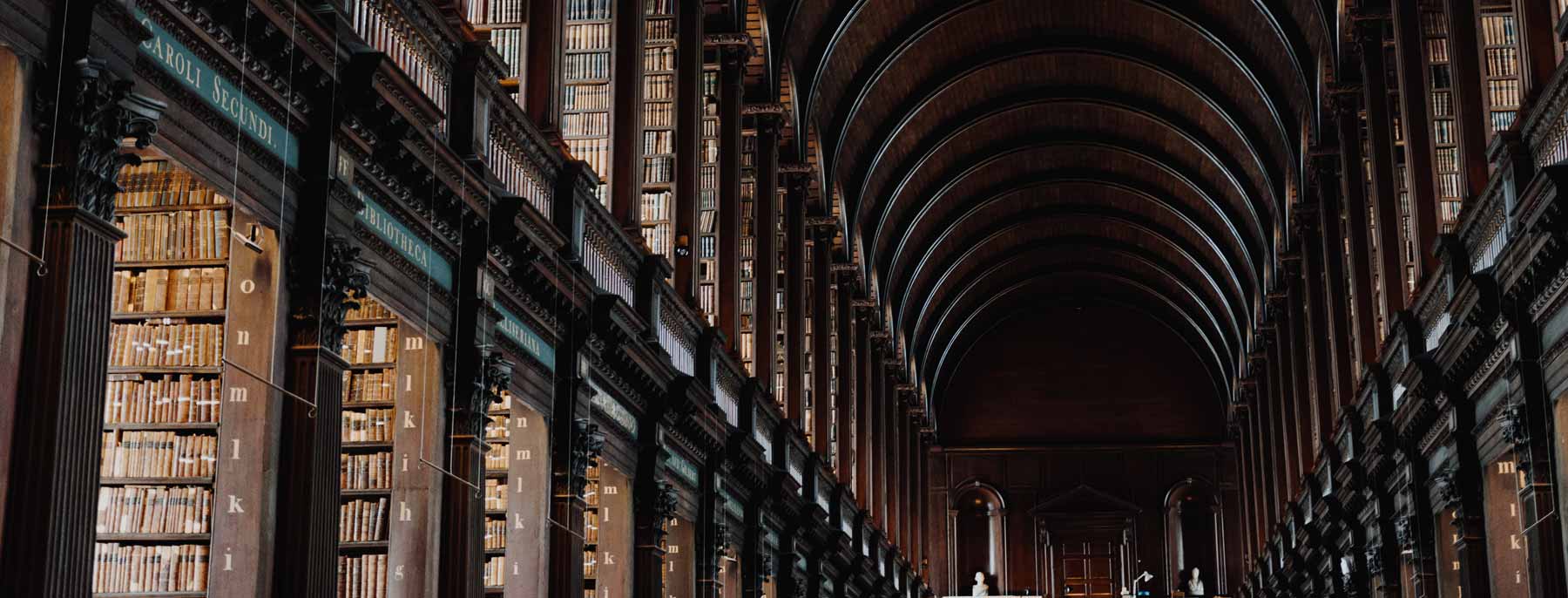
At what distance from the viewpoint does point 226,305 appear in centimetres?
837

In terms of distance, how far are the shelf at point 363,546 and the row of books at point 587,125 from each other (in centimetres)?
493

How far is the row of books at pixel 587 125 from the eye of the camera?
14.1 metres

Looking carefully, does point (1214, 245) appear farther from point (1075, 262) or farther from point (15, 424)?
point (15, 424)

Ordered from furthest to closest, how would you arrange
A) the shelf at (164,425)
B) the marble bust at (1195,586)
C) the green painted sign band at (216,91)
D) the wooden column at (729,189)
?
the marble bust at (1195,586) → the wooden column at (729,189) → the shelf at (164,425) → the green painted sign band at (216,91)

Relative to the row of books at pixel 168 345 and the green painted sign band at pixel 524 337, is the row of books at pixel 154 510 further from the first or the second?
the green painted sign band at pixel 524 337

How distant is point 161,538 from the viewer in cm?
833

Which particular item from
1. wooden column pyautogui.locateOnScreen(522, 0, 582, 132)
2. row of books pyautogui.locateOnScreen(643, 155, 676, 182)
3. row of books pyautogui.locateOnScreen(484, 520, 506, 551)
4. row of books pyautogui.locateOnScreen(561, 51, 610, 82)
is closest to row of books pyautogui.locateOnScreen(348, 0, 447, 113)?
wooden column pyautogui.locateOnScreen(522, 0, 582, 132)

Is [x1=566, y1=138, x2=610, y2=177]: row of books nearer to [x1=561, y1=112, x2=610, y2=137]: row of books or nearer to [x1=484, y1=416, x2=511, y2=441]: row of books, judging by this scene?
[x1=561, y1=112, x2=610, y2=137]: row of books

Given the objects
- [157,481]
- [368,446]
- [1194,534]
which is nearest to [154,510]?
[157,481]

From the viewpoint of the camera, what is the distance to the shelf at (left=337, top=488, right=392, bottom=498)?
996cm

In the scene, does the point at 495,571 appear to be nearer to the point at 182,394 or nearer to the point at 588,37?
the point at 182,394

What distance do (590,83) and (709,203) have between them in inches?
154

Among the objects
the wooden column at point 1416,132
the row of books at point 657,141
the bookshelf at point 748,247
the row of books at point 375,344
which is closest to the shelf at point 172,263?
the row of books at point 375,344

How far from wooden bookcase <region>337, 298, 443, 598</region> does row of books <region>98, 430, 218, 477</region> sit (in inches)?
52.9
